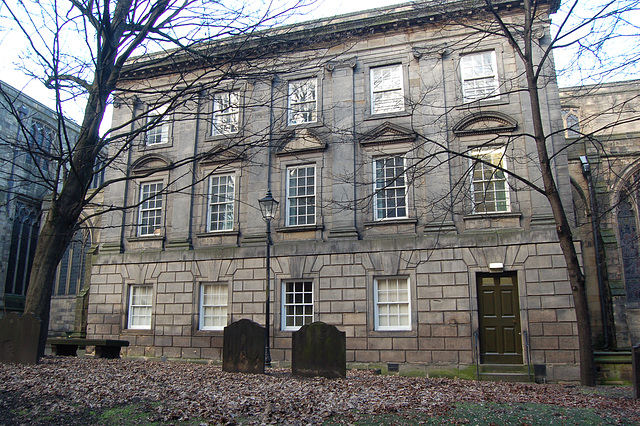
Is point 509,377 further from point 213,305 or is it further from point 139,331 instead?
point 139,331

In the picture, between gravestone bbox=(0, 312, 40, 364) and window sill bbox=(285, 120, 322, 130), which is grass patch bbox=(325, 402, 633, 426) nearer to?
gravestone bbox=(0, 312, 40, 364)

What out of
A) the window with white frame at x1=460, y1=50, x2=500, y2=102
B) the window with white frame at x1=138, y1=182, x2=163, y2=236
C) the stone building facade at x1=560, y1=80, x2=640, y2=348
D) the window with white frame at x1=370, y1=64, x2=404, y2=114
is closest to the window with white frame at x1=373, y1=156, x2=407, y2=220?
the window with white frame at x1=370, y1=64, x2=404, y2=114

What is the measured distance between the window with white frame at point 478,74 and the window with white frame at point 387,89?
2279mm

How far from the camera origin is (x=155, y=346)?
1900cm

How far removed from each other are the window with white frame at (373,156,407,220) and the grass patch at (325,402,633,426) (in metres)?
9.55

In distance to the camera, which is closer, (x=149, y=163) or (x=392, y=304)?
(x=392, y=304)

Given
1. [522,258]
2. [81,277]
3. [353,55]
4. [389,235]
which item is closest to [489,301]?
[522,258]

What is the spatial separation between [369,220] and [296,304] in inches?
158

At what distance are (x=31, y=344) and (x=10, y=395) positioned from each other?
15.4ft

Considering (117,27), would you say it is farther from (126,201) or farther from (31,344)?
(126,201)

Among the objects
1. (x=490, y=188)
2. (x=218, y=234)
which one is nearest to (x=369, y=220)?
(x=490, y=188)

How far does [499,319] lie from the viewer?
15.7 metres

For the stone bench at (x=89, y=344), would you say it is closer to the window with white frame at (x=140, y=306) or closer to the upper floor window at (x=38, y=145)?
the window with white frame at (x=140, y=306)

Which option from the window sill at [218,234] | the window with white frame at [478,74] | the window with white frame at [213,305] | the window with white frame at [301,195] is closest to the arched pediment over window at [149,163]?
the window sill at [218,234]
